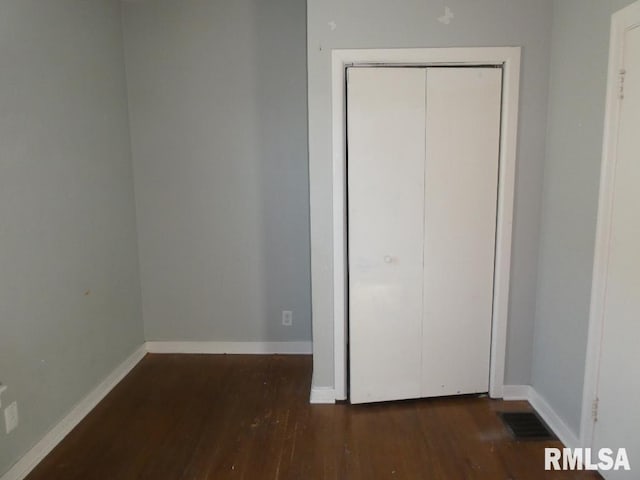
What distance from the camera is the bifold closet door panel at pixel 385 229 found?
243 cm

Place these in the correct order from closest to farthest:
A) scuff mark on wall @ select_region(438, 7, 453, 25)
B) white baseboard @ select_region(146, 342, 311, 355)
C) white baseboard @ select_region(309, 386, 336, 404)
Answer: scuff mark on wall @ select_region(438, 7, 453, 25) < white baseboard @ select_region(309, 386, 336, 404) < white baseboard @ select_region(146, 342, 311, 355)

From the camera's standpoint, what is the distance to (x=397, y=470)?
6.83ft

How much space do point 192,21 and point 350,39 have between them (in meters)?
1.39

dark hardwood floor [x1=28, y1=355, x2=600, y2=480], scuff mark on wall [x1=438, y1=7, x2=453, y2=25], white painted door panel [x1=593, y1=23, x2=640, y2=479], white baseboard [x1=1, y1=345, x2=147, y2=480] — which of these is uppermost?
scuff mark on wall [x1=438, y1=7, x2=453, y2=25]

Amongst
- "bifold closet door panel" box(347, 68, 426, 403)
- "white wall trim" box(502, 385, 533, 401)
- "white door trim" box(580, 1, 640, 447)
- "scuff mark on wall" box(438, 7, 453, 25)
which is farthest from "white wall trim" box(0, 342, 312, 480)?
"scuff mark on wall" box(438, 7, 453, 25)

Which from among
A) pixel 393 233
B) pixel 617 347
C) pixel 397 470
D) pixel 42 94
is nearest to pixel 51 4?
pixel 42 94

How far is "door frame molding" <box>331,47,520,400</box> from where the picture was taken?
2.41 meters

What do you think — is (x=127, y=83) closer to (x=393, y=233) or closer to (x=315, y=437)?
(x=393, y=233)

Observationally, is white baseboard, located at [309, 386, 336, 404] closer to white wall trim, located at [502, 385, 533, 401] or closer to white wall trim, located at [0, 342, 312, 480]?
white wall trim, located at [0, 342, 312, 480]

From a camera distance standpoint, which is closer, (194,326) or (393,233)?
(393,233)

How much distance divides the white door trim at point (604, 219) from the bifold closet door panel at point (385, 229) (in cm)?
87

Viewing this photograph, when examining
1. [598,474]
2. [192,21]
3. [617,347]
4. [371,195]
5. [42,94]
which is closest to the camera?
[617,347]

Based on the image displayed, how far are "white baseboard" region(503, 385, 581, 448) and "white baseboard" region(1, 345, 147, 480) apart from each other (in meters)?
2.54

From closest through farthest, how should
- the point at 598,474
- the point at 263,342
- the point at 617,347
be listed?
the point at 617,347 < the point at 598,474 < the point at 263,342
